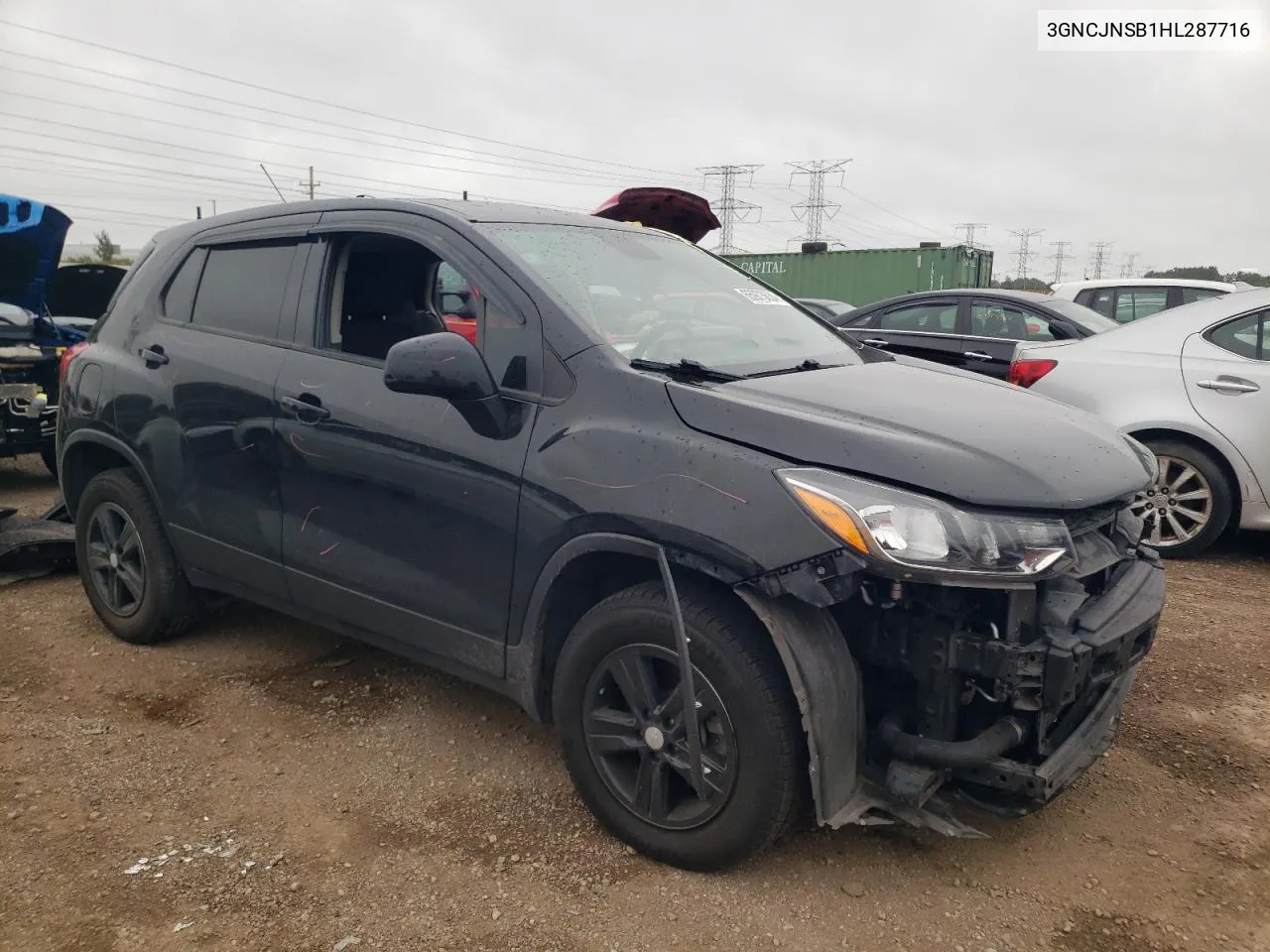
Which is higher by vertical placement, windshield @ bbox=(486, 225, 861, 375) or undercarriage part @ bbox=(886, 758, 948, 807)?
windshield @ bbox=(486, 225, 861, 375)

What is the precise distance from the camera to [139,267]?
4043 mm

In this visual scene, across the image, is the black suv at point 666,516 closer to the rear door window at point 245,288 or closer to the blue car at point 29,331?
the rear door window at point 245,288

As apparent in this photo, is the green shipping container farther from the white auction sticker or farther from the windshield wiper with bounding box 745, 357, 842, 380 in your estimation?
the windshield wiper with bounding box 745, 357, 842, 380

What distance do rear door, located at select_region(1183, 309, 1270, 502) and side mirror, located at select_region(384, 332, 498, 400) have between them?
4.31 meters

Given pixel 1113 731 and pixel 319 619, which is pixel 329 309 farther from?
pixel 1113 731

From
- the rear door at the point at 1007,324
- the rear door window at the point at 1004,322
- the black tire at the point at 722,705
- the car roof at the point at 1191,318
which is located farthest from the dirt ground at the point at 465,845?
the rear door window at the point at 1004,322

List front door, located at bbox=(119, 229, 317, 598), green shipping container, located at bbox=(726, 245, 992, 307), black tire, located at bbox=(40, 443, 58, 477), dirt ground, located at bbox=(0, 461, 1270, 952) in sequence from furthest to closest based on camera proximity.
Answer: green shipping container, located at bbox=(726, 245, 992, 307) < black tire, located at bbox=(40, 443, 58, 477) < front door, located at bbox=(119, 229, 317, 598) < dirt ground, located at bbox=(0, 461, 1270, 952)

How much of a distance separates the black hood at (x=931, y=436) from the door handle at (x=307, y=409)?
50.7 inches

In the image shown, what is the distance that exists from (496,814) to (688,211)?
185 inches

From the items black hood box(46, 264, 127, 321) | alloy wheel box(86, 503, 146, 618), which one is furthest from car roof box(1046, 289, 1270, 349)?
black hood box(46, 264, 127, 321)

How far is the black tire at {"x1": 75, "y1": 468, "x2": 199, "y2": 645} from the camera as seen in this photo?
152 inches

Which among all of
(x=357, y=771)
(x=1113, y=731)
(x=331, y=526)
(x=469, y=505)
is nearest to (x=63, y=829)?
(x=357, y=771)

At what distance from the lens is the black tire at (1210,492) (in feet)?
16.8

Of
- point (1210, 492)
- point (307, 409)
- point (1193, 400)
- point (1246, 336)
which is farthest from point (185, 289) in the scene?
point (1246, 336)
